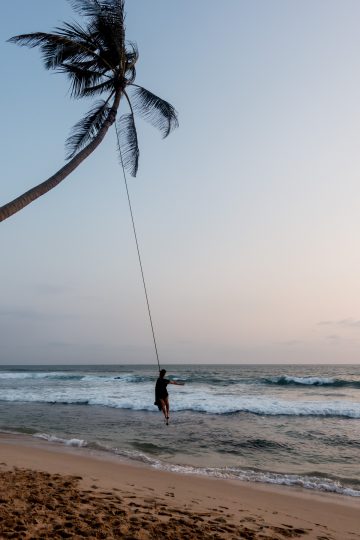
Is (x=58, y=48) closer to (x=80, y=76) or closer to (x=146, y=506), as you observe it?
(x=80, y=76)

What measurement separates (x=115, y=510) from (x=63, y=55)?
27.7ft

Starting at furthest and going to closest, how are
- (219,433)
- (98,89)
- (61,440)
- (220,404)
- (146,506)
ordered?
(220,404) → (219,433) → (61,440) → (98,89) → (146,506)

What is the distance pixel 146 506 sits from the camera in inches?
265

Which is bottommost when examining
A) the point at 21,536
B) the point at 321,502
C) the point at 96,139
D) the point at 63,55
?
the point at 321,502

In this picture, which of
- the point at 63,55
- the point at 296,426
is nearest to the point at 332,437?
the point at 296,426

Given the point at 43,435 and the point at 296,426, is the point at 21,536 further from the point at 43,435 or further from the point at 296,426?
the point at 296,426

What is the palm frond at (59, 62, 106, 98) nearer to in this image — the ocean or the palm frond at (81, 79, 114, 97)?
the palm frond at (81, 79, 114, 97)

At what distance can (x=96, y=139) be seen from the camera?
8.28 metres

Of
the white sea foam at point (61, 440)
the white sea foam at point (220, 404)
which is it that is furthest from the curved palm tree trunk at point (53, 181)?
the white sea foam at point (220, 404)

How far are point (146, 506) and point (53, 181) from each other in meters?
5.19

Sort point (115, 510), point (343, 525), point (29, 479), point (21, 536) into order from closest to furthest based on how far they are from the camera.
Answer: point (21, 536)
point (115, 510)
point (343, 525)
point (29, 479)

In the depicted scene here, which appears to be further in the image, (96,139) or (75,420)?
(75,420)

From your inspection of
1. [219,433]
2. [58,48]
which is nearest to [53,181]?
[58,48]

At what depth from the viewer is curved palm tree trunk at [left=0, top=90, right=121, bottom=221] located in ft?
19.0
